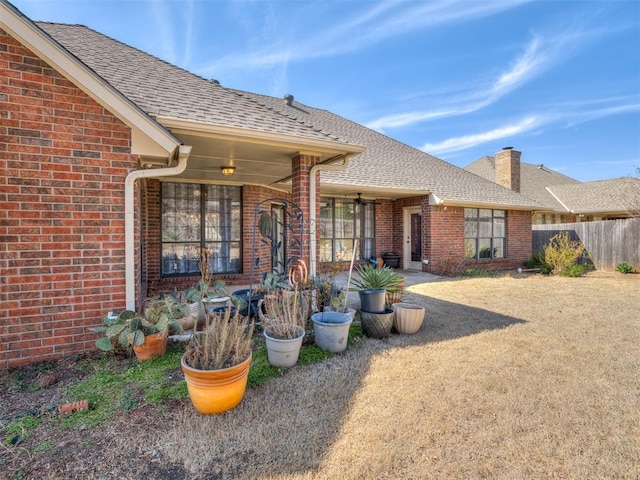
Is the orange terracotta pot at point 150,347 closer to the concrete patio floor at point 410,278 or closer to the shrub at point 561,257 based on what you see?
the concrete patio floor at point 410,278

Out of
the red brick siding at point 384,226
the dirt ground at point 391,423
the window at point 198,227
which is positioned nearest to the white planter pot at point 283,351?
Result: the dirt ground at point 391,423

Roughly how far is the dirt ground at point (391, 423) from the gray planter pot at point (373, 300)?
1.70 ft

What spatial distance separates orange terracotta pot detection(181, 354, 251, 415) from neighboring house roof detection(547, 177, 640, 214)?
21.0 metres

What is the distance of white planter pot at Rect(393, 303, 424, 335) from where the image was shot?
4.73 m

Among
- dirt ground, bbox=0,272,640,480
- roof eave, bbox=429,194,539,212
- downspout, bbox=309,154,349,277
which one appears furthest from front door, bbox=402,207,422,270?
dirt ground, bbox=0,272,640,480

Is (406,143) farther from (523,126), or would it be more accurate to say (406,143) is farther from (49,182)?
(49,182)

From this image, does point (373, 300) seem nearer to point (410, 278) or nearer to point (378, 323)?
point (378, 323)

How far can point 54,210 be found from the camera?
3.55m

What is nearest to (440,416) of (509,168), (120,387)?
(120,387)

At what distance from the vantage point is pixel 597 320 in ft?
18.4

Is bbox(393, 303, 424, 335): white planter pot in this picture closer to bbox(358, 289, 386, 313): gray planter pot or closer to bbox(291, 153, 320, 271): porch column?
bbox(358, 289, 386, 313): gray planter pot

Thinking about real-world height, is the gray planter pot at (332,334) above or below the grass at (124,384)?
above

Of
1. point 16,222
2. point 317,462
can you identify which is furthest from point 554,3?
→ point 16,222

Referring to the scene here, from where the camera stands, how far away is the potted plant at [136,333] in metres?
3.37
